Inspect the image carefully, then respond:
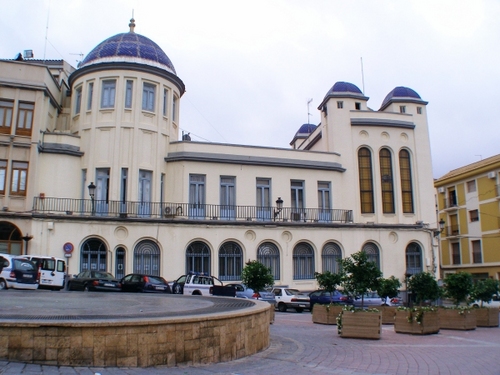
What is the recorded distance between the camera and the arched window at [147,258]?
25281mm

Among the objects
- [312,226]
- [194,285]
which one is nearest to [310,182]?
[312,226]

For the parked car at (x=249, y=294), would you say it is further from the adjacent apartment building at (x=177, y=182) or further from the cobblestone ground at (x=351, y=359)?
the cobblestone ground at (x=351, y=359)

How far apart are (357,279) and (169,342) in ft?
27.7

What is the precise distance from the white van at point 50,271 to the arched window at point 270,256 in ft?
35.2

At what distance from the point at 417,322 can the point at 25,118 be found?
21.4 meters

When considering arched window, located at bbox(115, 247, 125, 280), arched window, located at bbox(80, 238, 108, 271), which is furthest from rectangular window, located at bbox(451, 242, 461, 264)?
arched window, located at bbox(80, 238, 108, 271)

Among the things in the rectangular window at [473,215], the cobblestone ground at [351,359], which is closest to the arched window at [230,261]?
the cobblestone ground at [351,359]

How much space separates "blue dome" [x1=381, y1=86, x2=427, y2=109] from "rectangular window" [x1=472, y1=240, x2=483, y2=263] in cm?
1740

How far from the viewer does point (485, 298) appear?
1791cm

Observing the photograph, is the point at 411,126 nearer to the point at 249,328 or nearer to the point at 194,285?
the point at 194,285

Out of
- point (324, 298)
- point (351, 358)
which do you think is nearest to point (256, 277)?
point (324, 298)

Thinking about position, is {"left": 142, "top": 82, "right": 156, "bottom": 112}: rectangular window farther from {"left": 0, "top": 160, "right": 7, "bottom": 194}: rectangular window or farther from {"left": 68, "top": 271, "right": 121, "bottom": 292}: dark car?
{"left": 68, "top": 271, "right": 121, "bottom": 292}: dark car

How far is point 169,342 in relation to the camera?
7527mm

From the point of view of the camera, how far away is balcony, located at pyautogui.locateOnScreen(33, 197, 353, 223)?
82.4ft
